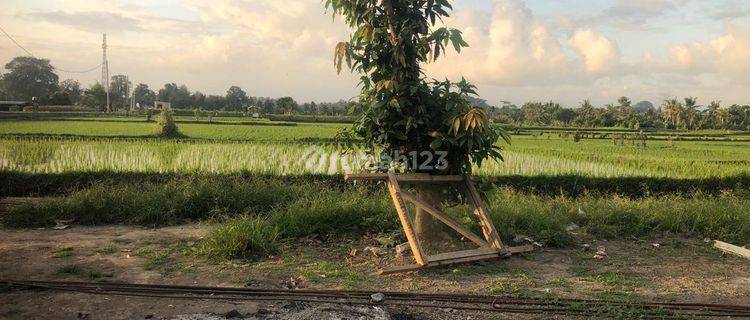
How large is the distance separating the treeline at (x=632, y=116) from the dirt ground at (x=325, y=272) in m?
29.5

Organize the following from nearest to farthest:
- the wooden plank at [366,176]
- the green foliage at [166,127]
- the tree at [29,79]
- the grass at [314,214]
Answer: the wooden plank at [366,176], the grass at [314,214], the green foliage at [166,127], the tree at [29,79]

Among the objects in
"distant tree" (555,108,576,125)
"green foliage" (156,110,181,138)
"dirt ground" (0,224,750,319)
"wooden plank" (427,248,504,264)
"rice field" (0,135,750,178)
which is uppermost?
"distant tree" (555,108,576,125)

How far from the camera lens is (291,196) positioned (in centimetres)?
737

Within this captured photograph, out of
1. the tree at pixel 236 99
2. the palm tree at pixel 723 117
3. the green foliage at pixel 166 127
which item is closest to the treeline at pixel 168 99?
the tree at pixel 236 99

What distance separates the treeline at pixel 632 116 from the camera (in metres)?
36.9

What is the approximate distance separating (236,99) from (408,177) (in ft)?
95.8

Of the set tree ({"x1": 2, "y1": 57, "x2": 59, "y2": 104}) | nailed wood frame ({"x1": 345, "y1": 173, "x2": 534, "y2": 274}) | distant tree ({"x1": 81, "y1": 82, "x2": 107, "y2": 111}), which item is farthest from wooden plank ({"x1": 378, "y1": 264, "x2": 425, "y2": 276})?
distant tree ({"x1": 81, "y1": 82, "x2": 107, "y2": 111})

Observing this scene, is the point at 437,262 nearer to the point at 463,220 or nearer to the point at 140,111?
the point at 463,220

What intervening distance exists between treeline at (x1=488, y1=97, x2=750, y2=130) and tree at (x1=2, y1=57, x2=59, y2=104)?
2527cm

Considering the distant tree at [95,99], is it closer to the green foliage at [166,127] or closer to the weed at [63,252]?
the green foliage at [166,127]

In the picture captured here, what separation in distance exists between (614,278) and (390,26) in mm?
3234

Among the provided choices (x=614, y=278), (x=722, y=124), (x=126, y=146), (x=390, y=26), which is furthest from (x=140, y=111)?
(x=722, y=124)

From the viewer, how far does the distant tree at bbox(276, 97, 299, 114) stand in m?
29.8

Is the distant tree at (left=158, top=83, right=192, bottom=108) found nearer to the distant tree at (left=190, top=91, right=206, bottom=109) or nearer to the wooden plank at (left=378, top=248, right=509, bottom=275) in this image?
the distant tree at (left=190, top=91, right=206, bottom=109)
